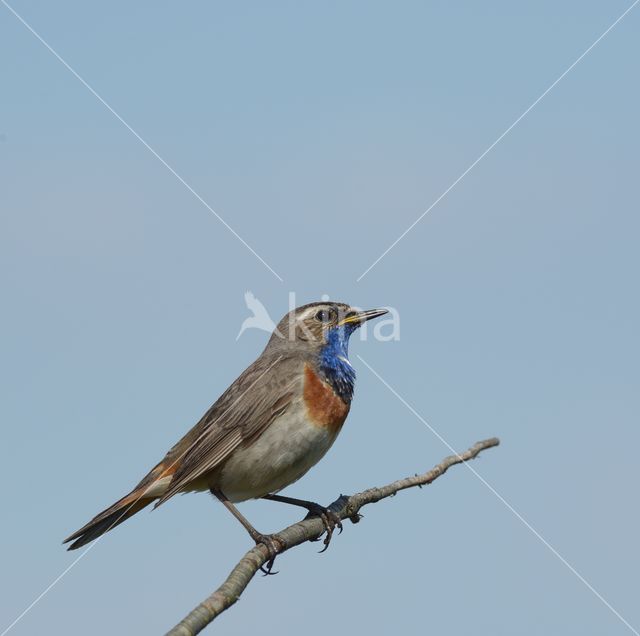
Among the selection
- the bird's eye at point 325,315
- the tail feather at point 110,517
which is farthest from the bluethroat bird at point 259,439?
the bird's eye at point 325,315

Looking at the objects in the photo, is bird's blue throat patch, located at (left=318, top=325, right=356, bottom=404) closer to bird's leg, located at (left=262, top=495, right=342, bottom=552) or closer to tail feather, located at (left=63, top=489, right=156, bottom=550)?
bird's leg, located at (left=262, top=495, right=342, bottom=552)

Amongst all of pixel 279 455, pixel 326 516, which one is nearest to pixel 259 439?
pixel 279 455

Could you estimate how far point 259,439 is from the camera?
9.59 meters

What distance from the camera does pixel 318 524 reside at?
8.00 meters

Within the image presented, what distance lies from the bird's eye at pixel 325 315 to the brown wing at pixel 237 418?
0.75 m

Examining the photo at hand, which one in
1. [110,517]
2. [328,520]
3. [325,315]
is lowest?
[328,520]

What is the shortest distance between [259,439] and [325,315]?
1848 millimetres

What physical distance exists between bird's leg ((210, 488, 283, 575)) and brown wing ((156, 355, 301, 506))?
0.38m

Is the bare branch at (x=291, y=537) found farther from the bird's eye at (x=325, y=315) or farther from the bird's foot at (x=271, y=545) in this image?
the bird's eye at (x=325, y=315)

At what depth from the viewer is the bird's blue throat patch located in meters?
10.0

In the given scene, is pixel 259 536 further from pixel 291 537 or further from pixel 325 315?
pixel 325 315

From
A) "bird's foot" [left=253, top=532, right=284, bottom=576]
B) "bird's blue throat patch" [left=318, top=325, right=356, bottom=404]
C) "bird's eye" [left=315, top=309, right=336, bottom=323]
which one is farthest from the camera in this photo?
"bird's eye" [left=315, top=309, right=336, bottom=323]

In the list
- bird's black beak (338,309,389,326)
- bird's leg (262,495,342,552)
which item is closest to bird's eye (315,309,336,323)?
bird's black beak (338,309,389,326)

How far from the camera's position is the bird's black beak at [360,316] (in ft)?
35.5
